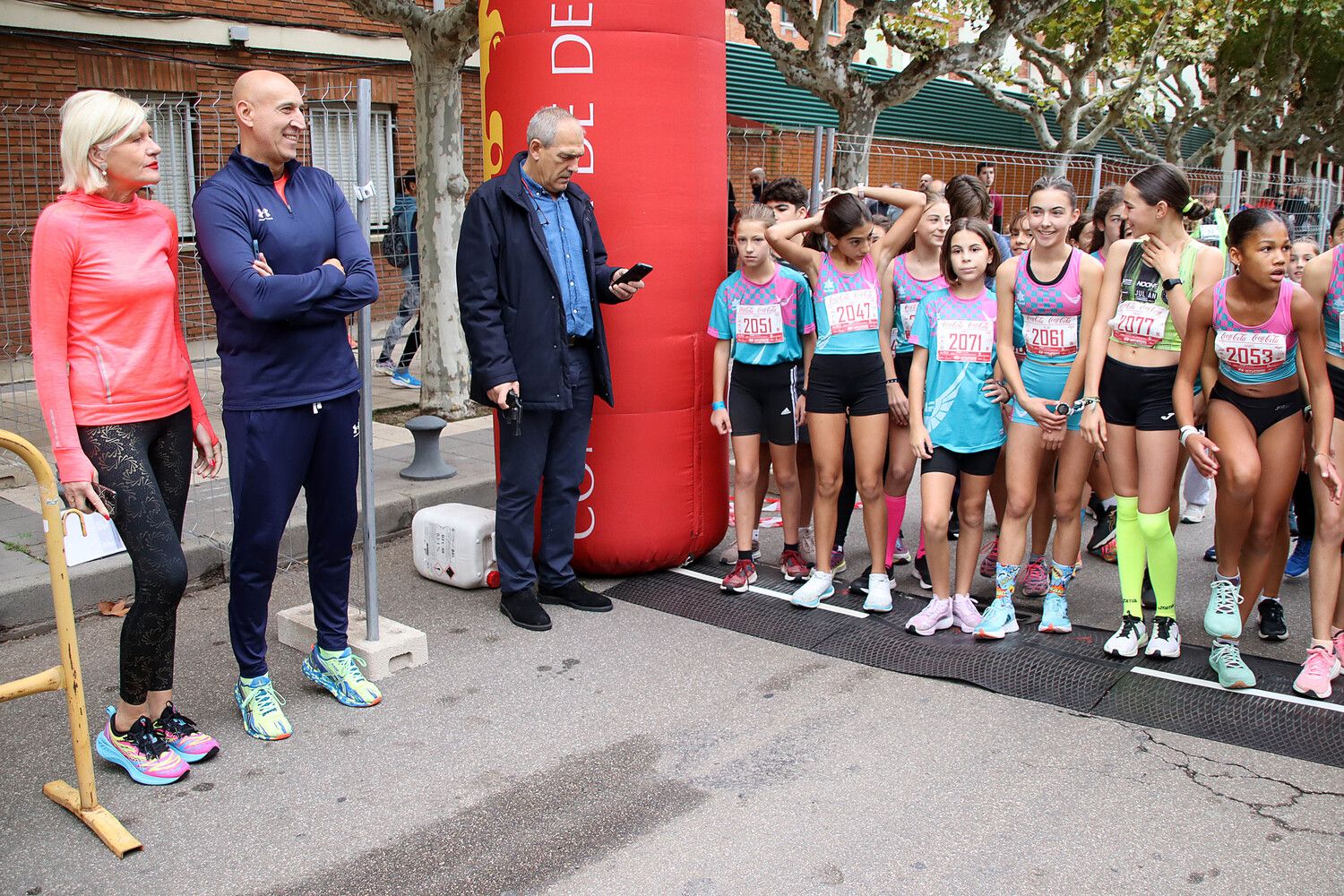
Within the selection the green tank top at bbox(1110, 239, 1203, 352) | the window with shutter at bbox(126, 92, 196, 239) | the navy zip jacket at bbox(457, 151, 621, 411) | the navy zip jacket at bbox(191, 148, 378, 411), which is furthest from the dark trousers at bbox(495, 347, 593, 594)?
the window with shutter at bbox(126, 92, 196, 239)

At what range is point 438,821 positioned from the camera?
3535mm

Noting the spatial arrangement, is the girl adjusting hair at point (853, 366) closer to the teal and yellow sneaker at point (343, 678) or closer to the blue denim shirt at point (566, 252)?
the blue denim shirt at point (566, 252)

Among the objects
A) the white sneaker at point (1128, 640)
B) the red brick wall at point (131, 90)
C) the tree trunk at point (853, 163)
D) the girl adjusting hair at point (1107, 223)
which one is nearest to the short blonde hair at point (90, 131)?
the red brick wall at point (131, 90)

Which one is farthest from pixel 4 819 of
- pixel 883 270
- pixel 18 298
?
pixel 18 298

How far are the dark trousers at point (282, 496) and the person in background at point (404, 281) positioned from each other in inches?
249

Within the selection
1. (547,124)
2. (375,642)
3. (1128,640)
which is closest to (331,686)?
(375,642)

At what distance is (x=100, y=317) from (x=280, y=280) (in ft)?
1.71

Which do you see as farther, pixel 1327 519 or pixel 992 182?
pixel 992 182

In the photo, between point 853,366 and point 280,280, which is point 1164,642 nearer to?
point 853,366

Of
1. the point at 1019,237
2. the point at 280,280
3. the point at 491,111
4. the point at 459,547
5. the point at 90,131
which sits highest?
the point at 491,111

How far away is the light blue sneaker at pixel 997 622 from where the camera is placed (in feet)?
16.4

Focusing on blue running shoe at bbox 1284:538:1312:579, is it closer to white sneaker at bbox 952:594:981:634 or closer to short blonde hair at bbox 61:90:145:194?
white sneaker at bbox 952:594:981:634

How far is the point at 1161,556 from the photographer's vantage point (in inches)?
188

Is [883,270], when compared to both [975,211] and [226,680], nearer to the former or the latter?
[975,211]
